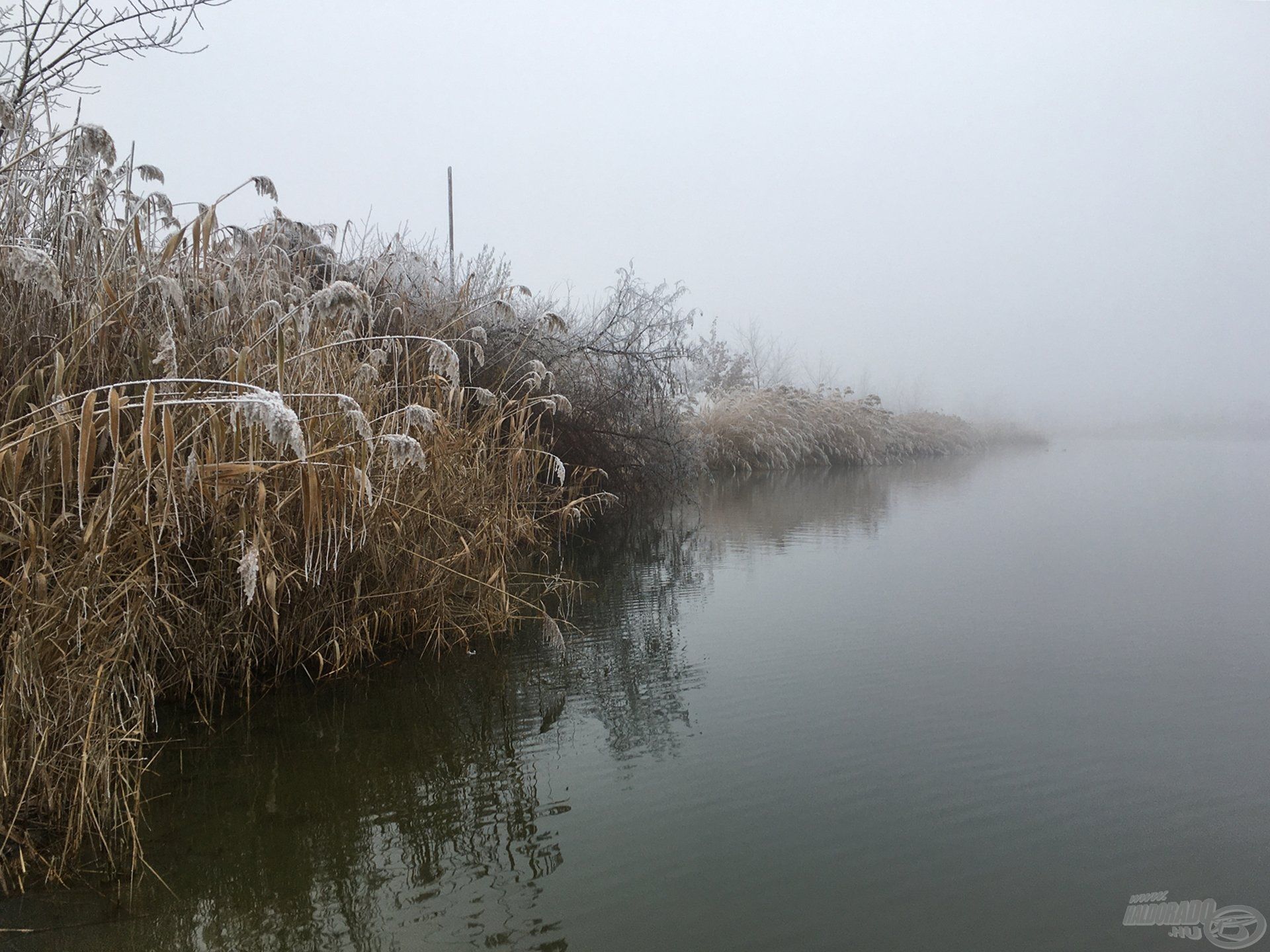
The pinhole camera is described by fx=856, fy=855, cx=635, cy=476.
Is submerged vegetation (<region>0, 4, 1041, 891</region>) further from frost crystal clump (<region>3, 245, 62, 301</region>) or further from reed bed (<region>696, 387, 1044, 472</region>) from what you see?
reed bed (<region>696, 387, 1044, 472</region>)

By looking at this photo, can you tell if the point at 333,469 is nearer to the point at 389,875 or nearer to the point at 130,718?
the point at 130,718

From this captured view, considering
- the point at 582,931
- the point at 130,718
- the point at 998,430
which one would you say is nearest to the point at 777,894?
the point at 582,931

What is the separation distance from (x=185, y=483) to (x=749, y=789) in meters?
1.62

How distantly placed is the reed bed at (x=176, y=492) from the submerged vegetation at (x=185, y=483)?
11mm

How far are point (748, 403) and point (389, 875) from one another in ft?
42.9

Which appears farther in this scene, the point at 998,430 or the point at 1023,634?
the point at 998,430

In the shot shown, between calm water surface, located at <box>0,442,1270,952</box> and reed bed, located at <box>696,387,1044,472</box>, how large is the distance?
803 centimetres

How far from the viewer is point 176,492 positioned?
245cm

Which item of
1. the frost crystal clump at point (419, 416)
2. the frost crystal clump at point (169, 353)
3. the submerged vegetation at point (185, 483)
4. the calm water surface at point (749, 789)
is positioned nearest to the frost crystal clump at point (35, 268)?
the submerged vegetation at point (185, 483)

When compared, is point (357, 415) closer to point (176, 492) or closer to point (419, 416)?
A: point (419, 416)

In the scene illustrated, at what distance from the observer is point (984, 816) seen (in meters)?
2.14

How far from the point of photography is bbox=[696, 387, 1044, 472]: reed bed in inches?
552

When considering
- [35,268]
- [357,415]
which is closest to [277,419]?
[357,415]

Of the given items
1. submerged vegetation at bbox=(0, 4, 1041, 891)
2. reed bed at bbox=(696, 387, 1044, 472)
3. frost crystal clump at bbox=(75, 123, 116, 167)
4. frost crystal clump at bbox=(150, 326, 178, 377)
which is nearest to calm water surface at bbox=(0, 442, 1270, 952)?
submerged vegetation at bbox=(0, 4, 1041, 891)
